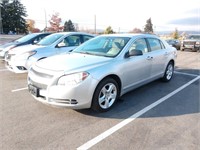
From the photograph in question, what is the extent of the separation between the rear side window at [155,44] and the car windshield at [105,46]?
95cm

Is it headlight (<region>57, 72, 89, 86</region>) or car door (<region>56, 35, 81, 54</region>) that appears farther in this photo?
car door (<region>56, 35, 81, 54</region>)

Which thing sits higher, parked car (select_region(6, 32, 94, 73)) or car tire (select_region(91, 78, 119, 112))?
parked car (select_region(6, 32, 94, 73))

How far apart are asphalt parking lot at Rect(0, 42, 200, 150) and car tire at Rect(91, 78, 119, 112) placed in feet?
0.47

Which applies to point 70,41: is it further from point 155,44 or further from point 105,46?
point 155,44

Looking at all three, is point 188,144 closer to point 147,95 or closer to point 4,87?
point 147,95

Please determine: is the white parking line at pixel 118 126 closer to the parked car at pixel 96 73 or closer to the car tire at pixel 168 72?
the parked car at pixel 96 73

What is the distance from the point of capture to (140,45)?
190 inches

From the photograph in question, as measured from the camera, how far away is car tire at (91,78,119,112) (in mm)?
3622

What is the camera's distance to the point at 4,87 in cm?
534

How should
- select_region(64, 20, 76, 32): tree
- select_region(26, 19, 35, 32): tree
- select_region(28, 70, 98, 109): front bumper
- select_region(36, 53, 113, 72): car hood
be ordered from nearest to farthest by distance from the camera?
select_region(28, 70, 98, 109): front bumper, select_region(36, 53, 113, 72): car hood, select_region(26, 19, 35, 32): tree, select_region(64, 20, 76, 32): tree

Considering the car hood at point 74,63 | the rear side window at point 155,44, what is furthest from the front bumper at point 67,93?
the rear side window at point 155,44

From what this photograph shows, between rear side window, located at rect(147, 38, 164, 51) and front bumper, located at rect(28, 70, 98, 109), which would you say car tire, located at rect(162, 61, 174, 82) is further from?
front bumper, located at rect(28, 70, 98, 109)

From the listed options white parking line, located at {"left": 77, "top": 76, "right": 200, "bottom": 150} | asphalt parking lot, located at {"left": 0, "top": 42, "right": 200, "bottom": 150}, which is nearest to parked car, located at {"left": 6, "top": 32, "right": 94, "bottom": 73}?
asphalt parking lot, located at {"left": 0, "top": 42, "right": 200, "bottom": 150}

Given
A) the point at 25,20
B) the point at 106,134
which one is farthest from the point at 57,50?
the point at 25,20
